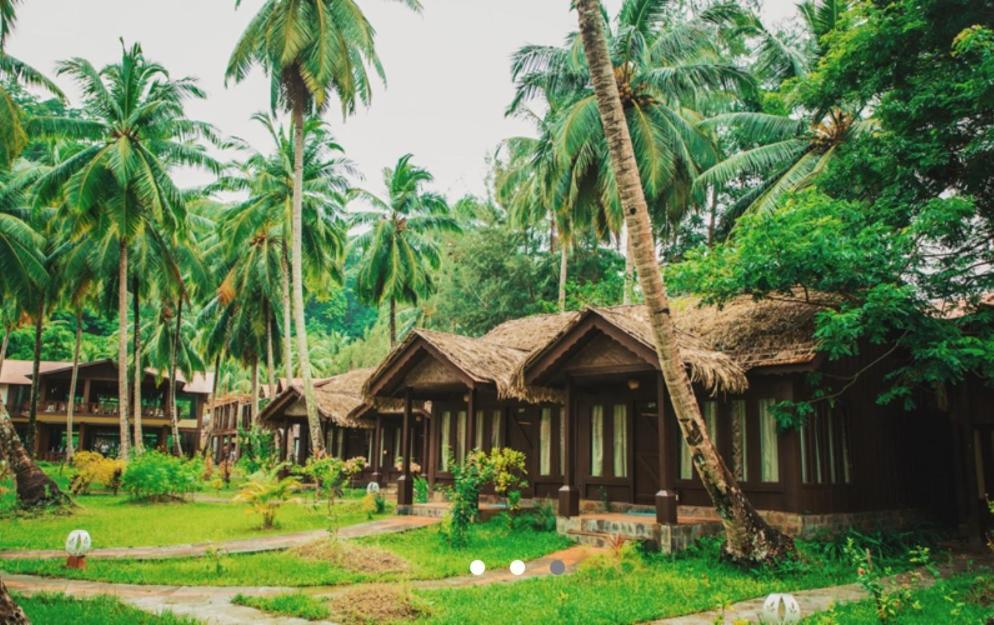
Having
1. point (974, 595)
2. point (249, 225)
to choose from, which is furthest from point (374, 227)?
point (974, 595)

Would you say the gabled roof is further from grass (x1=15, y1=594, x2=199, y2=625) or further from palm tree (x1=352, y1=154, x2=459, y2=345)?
grass (x1=15, y1=594, x2=199, y2=625)

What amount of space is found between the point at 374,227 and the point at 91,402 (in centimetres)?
2399

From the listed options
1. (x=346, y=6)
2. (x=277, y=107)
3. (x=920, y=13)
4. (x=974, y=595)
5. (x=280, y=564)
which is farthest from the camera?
(x=277, y=107)

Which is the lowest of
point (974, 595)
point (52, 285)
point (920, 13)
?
point (974, 595)

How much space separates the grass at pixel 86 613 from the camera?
647 cm

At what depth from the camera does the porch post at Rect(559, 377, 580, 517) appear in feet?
43.2

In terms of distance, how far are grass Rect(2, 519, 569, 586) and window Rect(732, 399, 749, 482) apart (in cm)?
329

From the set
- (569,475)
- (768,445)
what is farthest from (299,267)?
(768,445)

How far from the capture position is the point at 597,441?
590 inches

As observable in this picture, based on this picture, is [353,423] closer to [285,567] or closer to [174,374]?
[285,567]

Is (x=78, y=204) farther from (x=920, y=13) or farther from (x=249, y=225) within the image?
(x=920, y=13)

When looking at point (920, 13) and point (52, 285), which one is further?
point (52, 285)

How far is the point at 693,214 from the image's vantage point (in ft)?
97.8

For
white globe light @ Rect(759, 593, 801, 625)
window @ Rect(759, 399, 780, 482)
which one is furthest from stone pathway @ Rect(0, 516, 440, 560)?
white globe light @ Rect(759, 593, 801, 625)
